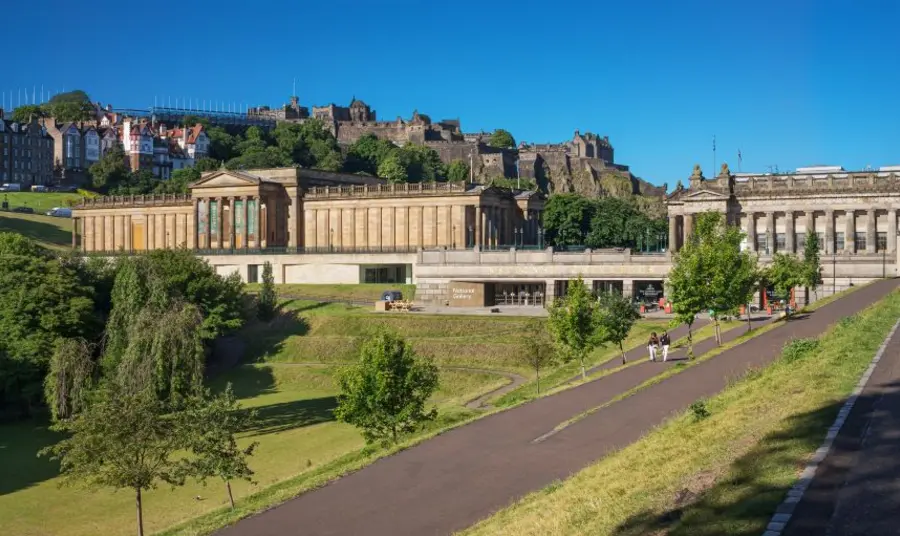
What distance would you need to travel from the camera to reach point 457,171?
18250cm

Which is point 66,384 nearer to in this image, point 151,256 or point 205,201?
point 151,256

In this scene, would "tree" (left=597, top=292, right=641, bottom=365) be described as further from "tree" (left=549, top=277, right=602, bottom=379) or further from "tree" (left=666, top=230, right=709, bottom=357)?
"tree" (left=666, top=230, right=709, bottom=357)

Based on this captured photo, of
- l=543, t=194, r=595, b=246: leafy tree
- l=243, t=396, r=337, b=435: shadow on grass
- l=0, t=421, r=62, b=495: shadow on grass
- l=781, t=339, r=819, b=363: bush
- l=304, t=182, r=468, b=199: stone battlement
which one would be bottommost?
l=0, t=421, r=62, b=495: shadow on grass

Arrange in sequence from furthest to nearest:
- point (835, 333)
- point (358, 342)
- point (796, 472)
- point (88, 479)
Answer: point (358, 342) < point (835, 333) < point (88, 479) < point (796, 472)

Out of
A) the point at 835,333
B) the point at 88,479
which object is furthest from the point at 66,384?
the point at 835,333

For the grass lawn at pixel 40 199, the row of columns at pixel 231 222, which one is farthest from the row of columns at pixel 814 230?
the grass lawn at pixel 40 199

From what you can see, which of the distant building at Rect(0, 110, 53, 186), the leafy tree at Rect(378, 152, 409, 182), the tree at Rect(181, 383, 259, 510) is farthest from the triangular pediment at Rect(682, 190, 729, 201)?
the distant building at Rect(0, 110, 53, 186)

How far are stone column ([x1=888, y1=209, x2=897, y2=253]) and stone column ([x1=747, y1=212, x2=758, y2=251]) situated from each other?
34.7 ft

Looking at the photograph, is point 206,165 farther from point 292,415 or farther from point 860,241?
point 292,415

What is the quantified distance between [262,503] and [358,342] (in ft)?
137

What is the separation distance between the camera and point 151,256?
72.4 metres

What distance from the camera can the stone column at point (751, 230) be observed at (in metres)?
89.7

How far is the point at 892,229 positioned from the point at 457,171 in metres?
105

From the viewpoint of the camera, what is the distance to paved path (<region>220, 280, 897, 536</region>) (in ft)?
74.2
